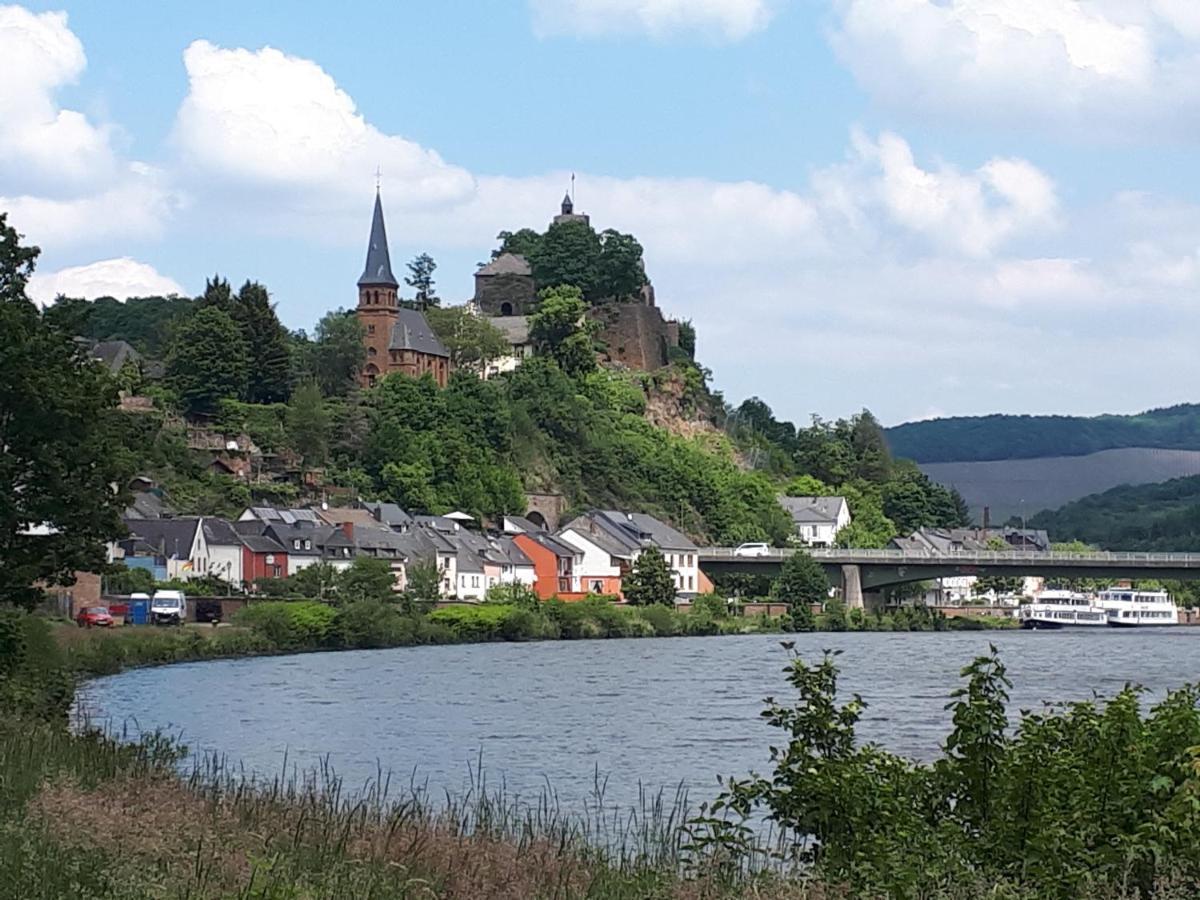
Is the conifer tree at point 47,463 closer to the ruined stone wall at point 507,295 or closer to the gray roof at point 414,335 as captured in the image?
the gray roof at point 414,335

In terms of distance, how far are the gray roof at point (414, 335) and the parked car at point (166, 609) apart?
188 feet

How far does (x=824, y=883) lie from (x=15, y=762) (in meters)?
8.27

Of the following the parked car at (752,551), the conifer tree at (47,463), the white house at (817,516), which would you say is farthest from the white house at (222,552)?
the white house at (817,516)

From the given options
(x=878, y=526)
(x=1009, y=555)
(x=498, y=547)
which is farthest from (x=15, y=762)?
(x=878, y=526)

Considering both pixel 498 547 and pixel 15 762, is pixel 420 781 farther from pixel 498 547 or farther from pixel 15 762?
pixel 498 547

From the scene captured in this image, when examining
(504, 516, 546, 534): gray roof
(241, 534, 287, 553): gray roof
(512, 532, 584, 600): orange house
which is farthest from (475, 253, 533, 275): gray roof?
(241, 534, 287, 553): gray roof

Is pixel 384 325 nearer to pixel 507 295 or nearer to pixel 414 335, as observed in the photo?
pixel 414 335

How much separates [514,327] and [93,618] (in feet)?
282

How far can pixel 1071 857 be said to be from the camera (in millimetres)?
13789

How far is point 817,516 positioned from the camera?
142 metres

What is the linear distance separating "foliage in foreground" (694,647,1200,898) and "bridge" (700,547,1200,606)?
84696mm

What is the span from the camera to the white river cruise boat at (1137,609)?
→ 5187 inches

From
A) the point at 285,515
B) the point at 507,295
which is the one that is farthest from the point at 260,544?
→ the point at 507,295

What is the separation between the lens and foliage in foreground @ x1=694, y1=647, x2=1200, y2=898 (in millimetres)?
13531
